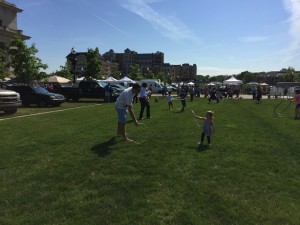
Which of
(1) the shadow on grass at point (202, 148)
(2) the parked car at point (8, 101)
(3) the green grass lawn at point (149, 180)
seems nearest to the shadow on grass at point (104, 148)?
(3) the green grass lawn at point (149, 180)

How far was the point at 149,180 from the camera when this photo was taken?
19.9ft

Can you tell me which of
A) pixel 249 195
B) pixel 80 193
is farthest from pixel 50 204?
pixel 249 195

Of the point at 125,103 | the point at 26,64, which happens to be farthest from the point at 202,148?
the point at 26,64

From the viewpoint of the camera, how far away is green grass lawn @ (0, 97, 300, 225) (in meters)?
4.66

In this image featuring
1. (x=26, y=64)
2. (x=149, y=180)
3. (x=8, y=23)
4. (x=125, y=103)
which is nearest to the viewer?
(x=149, y=180)

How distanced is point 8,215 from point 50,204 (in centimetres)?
59

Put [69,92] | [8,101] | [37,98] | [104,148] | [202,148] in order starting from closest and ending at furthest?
[104,148] < [202,148] < [8,101] < [37,98] < [69,92]

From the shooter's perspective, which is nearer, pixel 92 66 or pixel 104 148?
pixel 104 148

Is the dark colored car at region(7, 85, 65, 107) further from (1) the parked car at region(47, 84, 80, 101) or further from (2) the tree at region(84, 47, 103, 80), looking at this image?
(2) the tree at region(84, 47, 103, 80)

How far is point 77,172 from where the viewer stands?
6.56 m

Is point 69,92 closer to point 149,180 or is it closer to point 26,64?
point 26,64

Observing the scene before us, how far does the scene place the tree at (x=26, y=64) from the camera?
41.1m

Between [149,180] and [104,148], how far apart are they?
2.83 metres

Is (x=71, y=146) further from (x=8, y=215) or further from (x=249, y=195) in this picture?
(x=249, y=195)
